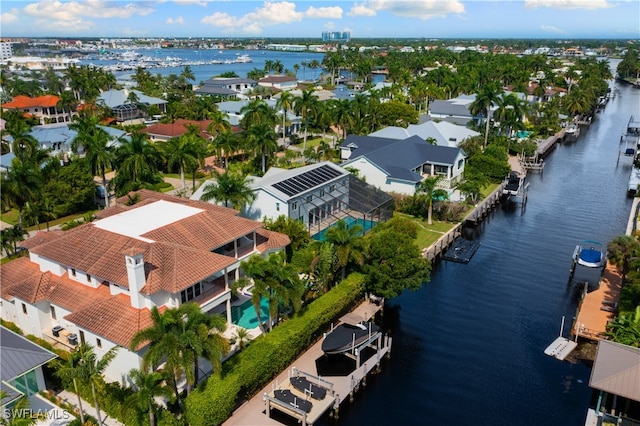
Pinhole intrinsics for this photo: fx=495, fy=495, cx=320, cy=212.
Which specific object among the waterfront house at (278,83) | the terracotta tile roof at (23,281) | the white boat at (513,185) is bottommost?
the white boat at (513,185)

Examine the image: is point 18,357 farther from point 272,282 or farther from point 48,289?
point 272,282

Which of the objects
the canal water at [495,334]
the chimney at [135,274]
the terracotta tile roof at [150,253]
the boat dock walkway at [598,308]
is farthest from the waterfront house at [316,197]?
the boat dock walkway at [598,308]

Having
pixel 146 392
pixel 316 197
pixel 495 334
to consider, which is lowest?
pixel 495 334

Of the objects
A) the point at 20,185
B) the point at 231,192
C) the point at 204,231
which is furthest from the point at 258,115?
the point at 204,231

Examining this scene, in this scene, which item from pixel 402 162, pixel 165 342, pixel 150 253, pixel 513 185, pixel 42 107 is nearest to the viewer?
Answer: pixel 165 342

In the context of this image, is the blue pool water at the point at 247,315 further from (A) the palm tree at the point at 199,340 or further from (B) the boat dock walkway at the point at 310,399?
(A) the palm tree at the point at 199,340

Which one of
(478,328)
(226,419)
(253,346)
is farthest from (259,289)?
(478,328)

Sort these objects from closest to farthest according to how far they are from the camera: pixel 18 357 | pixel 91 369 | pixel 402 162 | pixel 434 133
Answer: pixel 91 369, pixel 18 357, pixel 402 162, pixel 434 133
